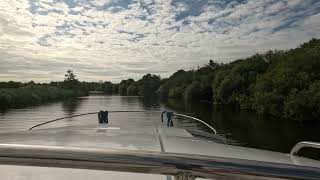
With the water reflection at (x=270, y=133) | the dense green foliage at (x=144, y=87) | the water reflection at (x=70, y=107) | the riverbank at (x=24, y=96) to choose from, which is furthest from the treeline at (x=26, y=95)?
the water reflection at (x=270, y=133)

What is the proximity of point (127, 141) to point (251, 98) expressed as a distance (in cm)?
4497

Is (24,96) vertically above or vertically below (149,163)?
below

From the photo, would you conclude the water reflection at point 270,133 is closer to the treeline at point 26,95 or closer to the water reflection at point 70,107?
the water reflection at point 70,107

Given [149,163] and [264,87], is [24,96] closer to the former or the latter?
[264,87]

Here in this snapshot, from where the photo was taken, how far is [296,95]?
117 ft

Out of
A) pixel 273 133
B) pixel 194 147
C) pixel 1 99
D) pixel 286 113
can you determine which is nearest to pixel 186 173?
pixel 194 147

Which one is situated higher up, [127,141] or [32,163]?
[32,163]

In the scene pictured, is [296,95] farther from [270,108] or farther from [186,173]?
[186,173]

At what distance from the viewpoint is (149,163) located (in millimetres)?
1092

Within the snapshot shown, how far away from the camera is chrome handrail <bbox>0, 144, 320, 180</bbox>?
1073mm

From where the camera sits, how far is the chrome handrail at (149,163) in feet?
3.52

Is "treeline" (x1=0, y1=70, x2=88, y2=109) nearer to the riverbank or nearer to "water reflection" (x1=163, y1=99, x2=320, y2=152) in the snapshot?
the riverbank

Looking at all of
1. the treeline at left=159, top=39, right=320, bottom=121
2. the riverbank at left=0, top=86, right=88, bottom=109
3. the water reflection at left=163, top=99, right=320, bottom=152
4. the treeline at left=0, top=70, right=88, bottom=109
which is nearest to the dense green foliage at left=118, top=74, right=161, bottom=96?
the treeline at left=0, top=70, right=88, bottom=109

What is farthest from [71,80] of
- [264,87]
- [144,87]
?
[264,87]
